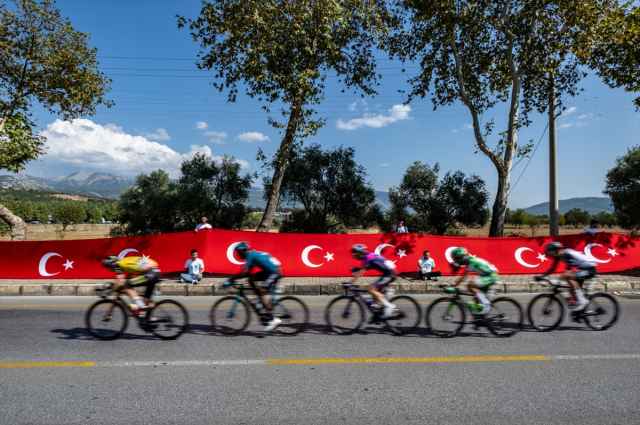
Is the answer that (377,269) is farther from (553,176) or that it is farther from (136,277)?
(553,176)

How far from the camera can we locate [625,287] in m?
10.2

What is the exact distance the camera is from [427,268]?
11.0 metres

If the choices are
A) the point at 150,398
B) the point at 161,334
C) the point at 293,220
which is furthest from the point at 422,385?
the point at 293,220

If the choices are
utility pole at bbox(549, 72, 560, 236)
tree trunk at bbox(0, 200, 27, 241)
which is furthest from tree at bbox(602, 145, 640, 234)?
tree trunk at bbox(0, 200, 27, 241)

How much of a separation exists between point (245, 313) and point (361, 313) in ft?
6.30

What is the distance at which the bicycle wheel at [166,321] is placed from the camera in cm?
589

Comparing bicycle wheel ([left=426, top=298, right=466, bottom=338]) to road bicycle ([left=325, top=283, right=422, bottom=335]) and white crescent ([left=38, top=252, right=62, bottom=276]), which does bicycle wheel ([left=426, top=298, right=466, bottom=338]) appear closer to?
road bicycle ([left=325, top=283, right=422, bottom=335])

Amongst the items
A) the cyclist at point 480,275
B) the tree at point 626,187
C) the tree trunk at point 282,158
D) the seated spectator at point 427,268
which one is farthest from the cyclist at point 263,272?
the tree at point 626,187

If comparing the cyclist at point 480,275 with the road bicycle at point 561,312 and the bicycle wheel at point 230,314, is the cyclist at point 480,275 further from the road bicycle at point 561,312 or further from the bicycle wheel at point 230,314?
the bicycle wheel at point 230,314

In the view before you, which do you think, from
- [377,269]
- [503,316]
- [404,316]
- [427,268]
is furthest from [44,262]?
[503,316]

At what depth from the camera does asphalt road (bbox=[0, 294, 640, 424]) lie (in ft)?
11.4

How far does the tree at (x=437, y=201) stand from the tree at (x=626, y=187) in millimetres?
9707

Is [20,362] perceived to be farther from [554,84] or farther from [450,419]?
[554,84]

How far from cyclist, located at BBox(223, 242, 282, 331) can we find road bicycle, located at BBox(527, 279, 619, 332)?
4270 mm
